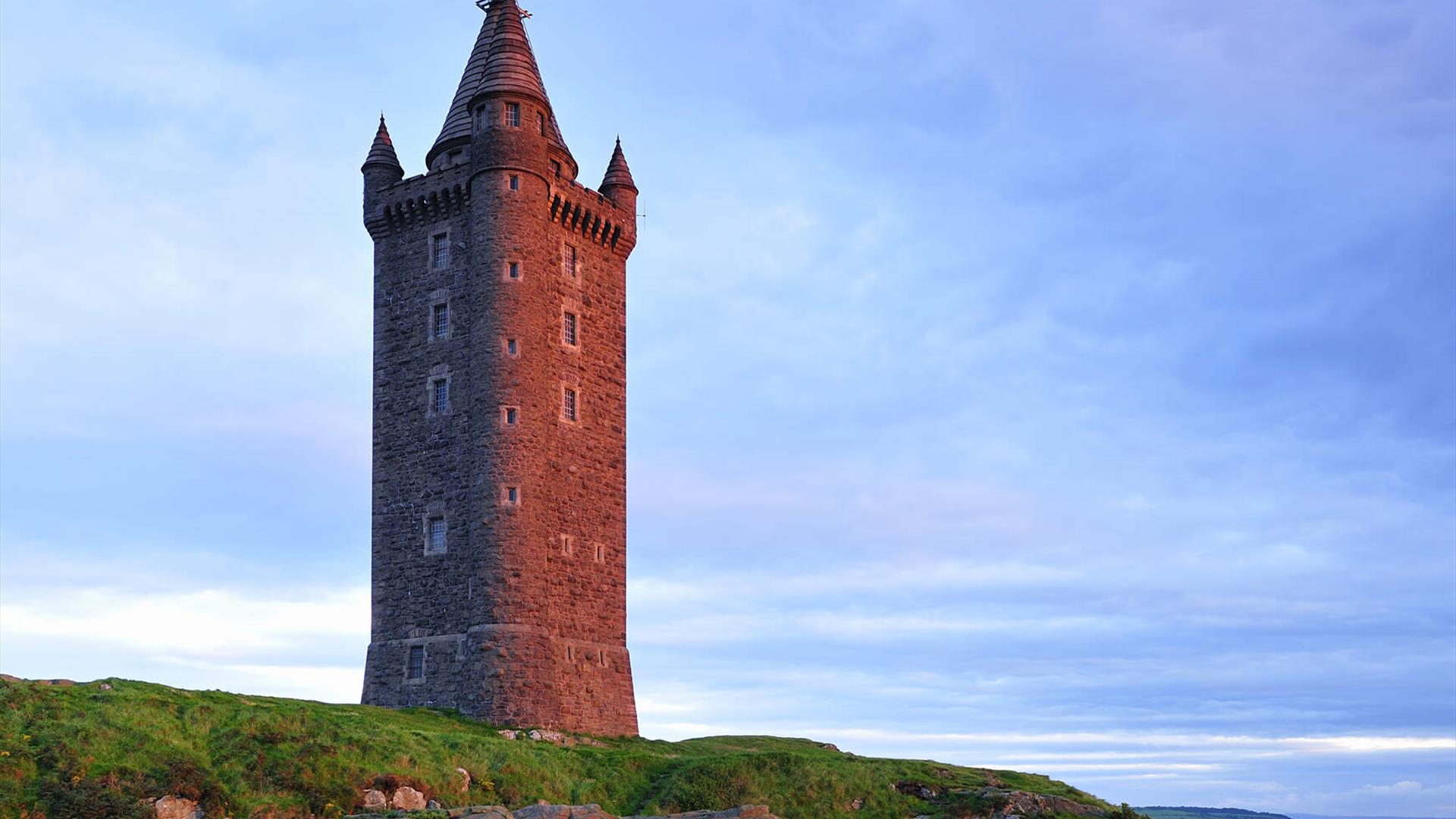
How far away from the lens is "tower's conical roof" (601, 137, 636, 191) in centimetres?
6531

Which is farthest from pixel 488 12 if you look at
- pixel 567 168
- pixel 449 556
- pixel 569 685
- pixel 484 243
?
pixel 569 685

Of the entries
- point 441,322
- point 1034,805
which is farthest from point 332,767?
point 441,322

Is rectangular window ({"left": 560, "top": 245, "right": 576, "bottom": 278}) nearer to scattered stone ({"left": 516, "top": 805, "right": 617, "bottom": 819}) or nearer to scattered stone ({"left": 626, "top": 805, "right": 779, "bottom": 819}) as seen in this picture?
scattered stone ({"left": 626, "top": 805, "right": 779, "bottom": 819})

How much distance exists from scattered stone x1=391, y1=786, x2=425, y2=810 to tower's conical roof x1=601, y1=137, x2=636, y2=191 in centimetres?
3640

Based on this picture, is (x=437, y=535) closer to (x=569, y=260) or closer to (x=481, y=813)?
(x=569, y=260)

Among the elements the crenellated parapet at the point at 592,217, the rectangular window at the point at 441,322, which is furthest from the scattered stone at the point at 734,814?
the crenellated parapet at the point at 592,217

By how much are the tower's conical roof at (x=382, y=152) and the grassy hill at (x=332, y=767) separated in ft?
83.4

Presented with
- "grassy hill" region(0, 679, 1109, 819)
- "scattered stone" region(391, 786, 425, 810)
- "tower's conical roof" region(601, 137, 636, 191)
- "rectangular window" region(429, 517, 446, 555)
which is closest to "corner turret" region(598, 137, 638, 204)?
"tower's conical roof" region(601, 137, 636, 191)

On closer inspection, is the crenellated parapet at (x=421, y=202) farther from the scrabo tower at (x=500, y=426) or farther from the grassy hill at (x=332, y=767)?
the grassy hill at (x=332, y=767)

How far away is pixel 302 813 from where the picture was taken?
32.6m

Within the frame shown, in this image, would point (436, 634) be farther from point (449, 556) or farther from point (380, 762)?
point (380, 762)

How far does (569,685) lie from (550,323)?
1505 centimetres

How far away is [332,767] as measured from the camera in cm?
3503

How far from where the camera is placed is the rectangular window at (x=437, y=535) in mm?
56281
